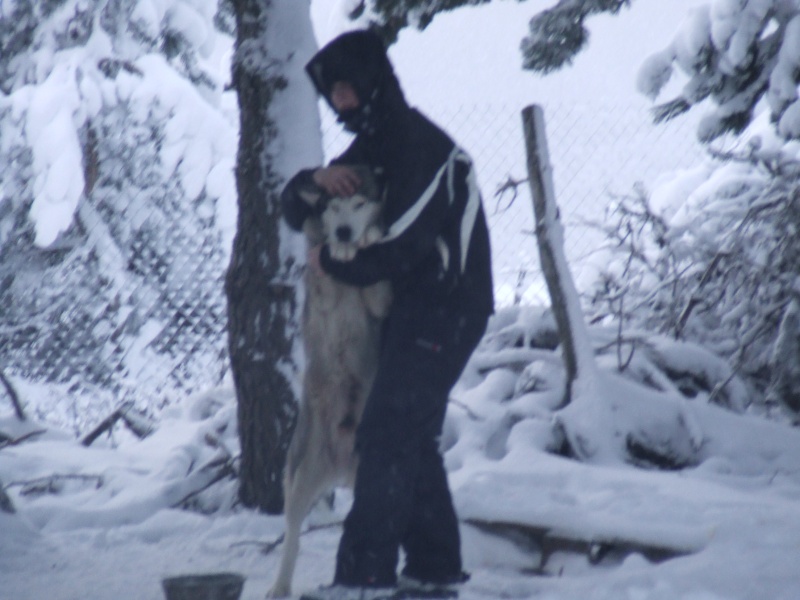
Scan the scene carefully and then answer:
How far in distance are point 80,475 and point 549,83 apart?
3336 millimetres

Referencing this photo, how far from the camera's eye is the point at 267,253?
153 inches

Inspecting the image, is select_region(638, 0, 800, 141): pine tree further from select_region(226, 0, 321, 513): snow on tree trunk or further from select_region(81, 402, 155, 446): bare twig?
select_region(81, 402, 155, 446): bare twig

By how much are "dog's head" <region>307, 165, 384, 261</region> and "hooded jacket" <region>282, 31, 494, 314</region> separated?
47 millimetres

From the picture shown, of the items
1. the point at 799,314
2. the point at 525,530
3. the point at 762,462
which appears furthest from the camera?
the point at 799,314

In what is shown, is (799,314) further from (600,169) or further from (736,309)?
(600,169)

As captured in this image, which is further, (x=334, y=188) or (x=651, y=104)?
(x=651, y=104)

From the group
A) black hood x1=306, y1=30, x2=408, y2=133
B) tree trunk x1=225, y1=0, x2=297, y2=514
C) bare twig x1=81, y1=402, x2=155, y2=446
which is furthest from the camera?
bare twig x1=81, y1=402, x2=155, y2=446

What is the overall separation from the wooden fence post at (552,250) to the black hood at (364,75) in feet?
6.55

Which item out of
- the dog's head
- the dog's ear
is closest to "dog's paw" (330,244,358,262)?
the dog's head

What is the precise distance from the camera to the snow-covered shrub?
5.14 m

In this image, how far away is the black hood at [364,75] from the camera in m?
2.56

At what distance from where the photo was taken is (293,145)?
3922mm

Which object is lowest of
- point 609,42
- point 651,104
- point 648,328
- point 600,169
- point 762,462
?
point 762,462

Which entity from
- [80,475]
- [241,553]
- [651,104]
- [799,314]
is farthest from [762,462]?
[80,475]
